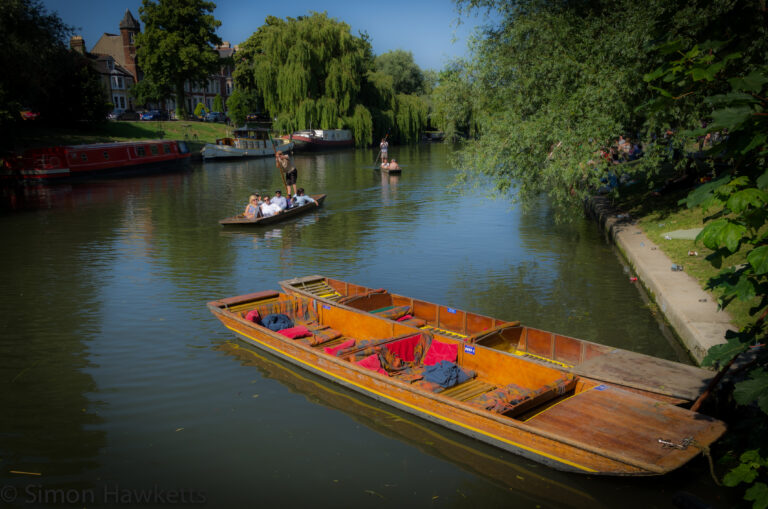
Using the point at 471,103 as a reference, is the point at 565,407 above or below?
below

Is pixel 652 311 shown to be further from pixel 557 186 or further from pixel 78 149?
pixel 78 149

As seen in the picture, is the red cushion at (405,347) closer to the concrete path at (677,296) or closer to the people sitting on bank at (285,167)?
the concrete path at (677,296)

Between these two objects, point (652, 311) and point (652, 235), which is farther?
point (652, 235)

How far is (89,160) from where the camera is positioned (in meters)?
36.7

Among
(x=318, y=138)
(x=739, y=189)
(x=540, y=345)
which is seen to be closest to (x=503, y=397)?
(x=540, y=345)

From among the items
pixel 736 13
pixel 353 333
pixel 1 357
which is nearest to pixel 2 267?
pixel 1 357

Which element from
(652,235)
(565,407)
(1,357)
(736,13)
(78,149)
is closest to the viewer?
(736,13)

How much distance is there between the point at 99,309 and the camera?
12961 mm

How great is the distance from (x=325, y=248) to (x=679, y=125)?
10.5 meters

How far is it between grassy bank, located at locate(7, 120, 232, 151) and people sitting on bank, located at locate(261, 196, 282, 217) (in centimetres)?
2069

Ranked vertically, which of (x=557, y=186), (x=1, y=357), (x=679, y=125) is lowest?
(x=1, y=357)

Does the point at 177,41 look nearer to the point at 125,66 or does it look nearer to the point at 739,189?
the point at 125,66

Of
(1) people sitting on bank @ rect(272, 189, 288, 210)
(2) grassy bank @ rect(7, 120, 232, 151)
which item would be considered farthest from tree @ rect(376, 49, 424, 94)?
(1) people sitting on bank @ rect(272, 189, 288, 210)

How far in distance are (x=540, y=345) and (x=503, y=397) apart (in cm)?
148
